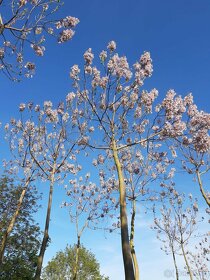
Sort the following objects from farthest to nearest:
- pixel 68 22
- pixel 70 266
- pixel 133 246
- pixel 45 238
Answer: pixel 70 266 → pixel 133 246 → pixel 45 238 → pixel 68 22

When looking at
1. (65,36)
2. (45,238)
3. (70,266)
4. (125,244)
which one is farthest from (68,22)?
(70,266)

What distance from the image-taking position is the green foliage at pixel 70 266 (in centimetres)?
6052

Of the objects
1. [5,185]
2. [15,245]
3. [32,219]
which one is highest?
[5,185]

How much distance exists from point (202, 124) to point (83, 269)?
5274cm

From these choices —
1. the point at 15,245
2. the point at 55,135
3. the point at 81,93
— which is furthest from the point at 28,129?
the point at 15,245

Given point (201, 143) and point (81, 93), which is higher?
point (81, 93)

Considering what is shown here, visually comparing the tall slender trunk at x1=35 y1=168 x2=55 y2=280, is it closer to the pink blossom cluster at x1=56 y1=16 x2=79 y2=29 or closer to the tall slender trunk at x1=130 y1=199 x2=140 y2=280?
the tall slender trunk at x1=130 y1=199 x2=140 y2=280

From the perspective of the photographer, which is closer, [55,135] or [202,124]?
[202,124]

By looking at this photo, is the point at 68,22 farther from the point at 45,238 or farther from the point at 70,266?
the point at 70,266

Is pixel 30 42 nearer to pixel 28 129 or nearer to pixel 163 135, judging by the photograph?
pixel 163 135

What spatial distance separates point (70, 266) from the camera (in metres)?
62.1

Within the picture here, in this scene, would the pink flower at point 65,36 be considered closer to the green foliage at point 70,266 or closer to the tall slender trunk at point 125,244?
the tall slender trunk at point 125,244

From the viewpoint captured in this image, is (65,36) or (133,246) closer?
(65,36)

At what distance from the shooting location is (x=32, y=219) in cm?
3641
